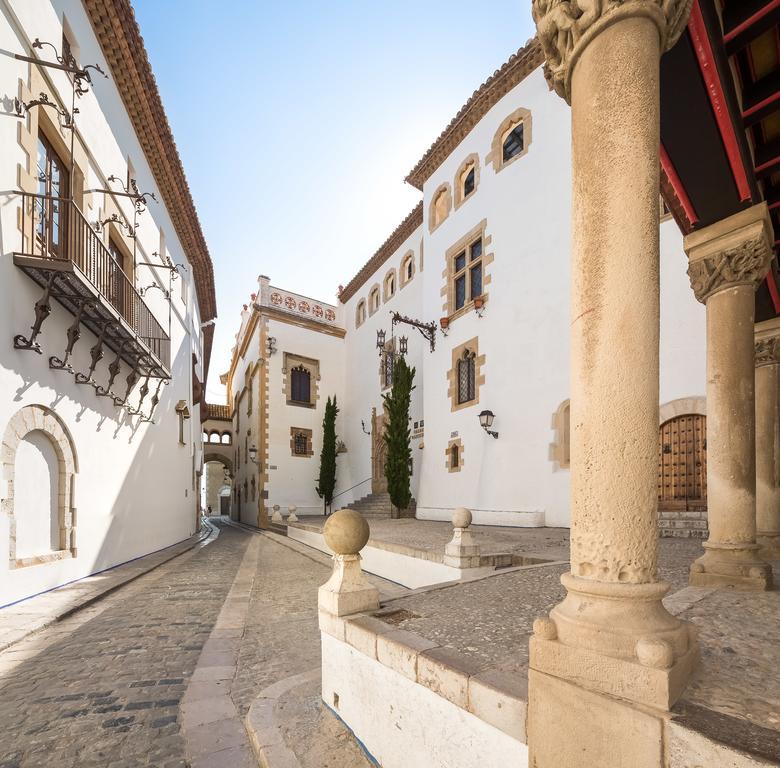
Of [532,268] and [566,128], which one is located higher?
[566,128]

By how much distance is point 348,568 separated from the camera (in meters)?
3.53

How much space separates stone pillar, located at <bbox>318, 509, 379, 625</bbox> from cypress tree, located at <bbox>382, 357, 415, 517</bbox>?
1305 centimetres

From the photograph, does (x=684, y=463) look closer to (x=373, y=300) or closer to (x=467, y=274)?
(x=467, y=274)

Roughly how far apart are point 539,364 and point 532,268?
2.40 m

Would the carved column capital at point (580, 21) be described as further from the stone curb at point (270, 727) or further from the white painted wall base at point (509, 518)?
the white painted wall base at point (509, 518)

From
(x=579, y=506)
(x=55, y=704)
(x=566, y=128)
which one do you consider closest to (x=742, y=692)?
(x=579, y=506)

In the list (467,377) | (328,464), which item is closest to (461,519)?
(467,377)

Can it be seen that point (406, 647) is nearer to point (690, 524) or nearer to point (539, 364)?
point (690, 524)

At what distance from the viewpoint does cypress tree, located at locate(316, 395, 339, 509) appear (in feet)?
72.6

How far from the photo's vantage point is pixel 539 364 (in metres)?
11.4

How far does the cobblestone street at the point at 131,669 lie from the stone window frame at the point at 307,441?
14666 millimetres

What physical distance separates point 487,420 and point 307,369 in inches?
536

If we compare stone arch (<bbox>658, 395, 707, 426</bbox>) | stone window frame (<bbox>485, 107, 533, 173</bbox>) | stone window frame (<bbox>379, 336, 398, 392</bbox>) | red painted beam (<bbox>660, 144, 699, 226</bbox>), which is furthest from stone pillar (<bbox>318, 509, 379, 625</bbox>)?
stone window frame (<bbox>379, 336, 398, 392</bbox>)

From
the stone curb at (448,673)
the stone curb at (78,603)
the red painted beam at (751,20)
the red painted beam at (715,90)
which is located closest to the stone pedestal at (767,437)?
the red painted beam at (715,90)
